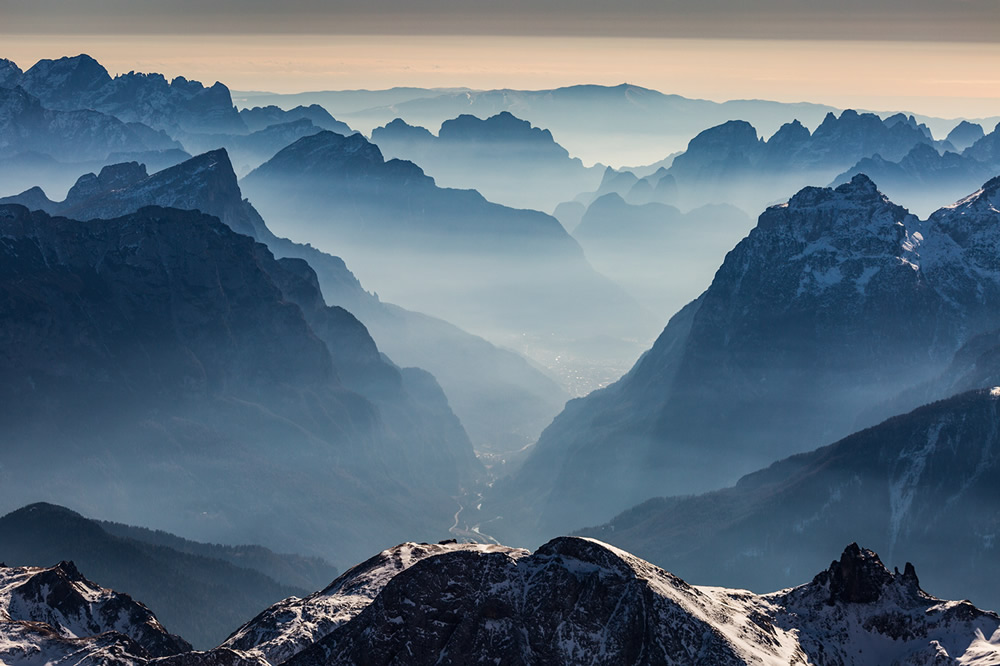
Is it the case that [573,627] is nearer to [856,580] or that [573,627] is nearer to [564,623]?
[564,623]

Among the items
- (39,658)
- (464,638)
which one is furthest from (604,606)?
(39,658)

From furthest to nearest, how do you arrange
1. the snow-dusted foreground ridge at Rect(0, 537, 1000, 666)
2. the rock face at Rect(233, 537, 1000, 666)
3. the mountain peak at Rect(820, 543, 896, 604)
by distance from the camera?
the mountain peak at Rect(820, 543, 896, 604), the snow-dusted foreground ridge at Rect(0, 537, 1000, 666), the rock face at Rect(233, 537, 1000, 666)

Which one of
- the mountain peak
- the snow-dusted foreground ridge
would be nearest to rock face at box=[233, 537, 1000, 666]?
the snow-dusted foreground ridge

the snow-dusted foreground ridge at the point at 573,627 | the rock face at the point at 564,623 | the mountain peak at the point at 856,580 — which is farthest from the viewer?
the mountain peak at the point at 856,580

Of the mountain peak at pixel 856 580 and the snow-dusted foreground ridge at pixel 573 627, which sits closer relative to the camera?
the snow-dusted foreground ridge at pixel 573 627

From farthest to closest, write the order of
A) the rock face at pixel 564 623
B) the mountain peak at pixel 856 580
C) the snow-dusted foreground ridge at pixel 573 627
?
the mountain peak at pixel 856 580 < the snow-dusted foreground ridge at pixel 573 627 < the rock face at pixel 564 623

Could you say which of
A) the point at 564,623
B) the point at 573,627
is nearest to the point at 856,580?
the point at 573,627

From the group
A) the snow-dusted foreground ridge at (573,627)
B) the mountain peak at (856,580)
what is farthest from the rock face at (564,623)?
the mountain peak at (856,580)

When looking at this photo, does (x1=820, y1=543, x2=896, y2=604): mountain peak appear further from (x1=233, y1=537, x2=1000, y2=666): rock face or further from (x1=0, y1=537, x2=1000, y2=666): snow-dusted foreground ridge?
(x1=233, y1=537, x2=1000, y2=666): rock face

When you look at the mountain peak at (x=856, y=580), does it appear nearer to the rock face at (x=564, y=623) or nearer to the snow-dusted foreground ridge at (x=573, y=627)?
the snow-dusted foreground ridge at (x=573, y=627)

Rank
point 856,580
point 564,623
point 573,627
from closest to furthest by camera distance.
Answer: point 573,627 → point 564,623 → point 856,580

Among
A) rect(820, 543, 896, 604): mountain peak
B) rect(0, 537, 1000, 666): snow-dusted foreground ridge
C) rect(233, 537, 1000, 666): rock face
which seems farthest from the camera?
rect(820, 543, 896, 604): mountain peak
